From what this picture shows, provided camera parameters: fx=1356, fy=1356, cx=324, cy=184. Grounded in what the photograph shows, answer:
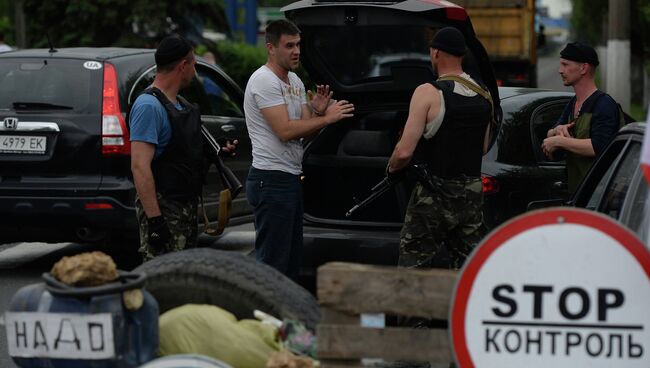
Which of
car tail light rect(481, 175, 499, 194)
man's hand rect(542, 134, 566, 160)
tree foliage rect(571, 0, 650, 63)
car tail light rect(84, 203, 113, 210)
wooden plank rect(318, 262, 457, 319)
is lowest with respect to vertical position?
tree foliage rect(571, 0, 650, 63)

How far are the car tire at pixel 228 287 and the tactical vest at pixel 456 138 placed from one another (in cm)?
242

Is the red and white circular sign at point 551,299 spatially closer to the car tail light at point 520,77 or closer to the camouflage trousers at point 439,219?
the camouflage trousers at point 439,219

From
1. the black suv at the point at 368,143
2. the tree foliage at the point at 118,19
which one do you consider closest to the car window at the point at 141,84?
the black suv at the point at 368,143

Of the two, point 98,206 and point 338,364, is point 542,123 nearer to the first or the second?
point 98,206

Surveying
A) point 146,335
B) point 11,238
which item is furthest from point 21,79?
point 146,335

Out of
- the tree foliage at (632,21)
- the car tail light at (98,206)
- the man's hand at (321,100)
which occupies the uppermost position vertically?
the man's hand at (321,100)

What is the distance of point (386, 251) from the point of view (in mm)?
7961

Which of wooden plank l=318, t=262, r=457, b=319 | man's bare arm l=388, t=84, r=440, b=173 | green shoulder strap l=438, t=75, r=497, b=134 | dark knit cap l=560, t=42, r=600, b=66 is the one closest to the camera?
wooden plank l=318, t=262, r=457, b=319

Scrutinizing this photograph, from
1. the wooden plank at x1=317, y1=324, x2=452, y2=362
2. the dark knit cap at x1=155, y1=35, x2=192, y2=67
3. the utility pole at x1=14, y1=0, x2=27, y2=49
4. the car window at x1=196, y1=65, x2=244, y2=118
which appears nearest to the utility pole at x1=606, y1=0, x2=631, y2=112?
the car window at x1=196, y1=65, x2=244, y2=118

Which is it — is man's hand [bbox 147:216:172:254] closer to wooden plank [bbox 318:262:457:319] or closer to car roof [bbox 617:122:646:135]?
car roof [bbox 617:122:646:135]

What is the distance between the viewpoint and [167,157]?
6906 millimetres

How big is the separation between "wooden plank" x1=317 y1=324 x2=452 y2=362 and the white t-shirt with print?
3.29 metres

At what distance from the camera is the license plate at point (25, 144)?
963cm

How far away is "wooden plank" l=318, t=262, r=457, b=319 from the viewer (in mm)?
4156
